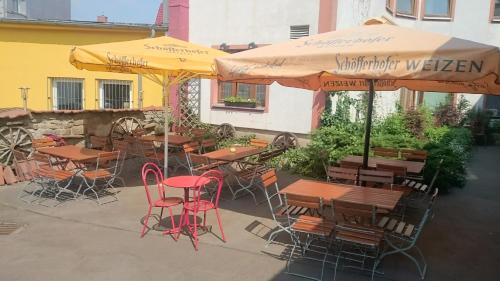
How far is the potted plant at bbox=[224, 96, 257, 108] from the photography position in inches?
462

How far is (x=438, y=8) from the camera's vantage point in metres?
15.0

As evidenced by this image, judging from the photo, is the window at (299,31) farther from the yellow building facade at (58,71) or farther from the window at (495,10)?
the window at (495,10)

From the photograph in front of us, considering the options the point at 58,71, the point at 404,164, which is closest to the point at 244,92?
the point at 58,71

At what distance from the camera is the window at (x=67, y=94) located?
12.4m

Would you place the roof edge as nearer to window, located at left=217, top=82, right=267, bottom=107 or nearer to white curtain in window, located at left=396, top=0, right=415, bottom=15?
window, located at left=217, top=82, right=267, bottom=107

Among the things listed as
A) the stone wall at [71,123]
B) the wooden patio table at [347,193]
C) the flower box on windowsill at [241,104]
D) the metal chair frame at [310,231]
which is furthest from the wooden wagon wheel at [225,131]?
the metal chair frame at [310,231]

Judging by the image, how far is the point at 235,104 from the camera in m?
12.0

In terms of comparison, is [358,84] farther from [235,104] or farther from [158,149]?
[235,104]

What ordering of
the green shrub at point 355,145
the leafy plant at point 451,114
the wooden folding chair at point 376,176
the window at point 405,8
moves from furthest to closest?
→ the leafy plant at point 451,114, the window at point 405,8, the green shrub at point 355,145, the wooden folding chair at point 376,176

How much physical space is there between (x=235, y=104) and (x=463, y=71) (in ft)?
28.4

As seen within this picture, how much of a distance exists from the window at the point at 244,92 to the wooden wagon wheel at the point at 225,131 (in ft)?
3.02

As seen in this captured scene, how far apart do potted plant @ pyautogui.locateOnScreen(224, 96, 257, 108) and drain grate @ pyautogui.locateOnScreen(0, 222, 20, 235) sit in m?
7.26

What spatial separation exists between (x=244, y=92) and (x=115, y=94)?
4182 millimetres

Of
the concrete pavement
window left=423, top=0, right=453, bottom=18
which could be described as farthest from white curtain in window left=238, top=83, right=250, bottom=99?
window left=423, top=0, right=453, bottom=18
